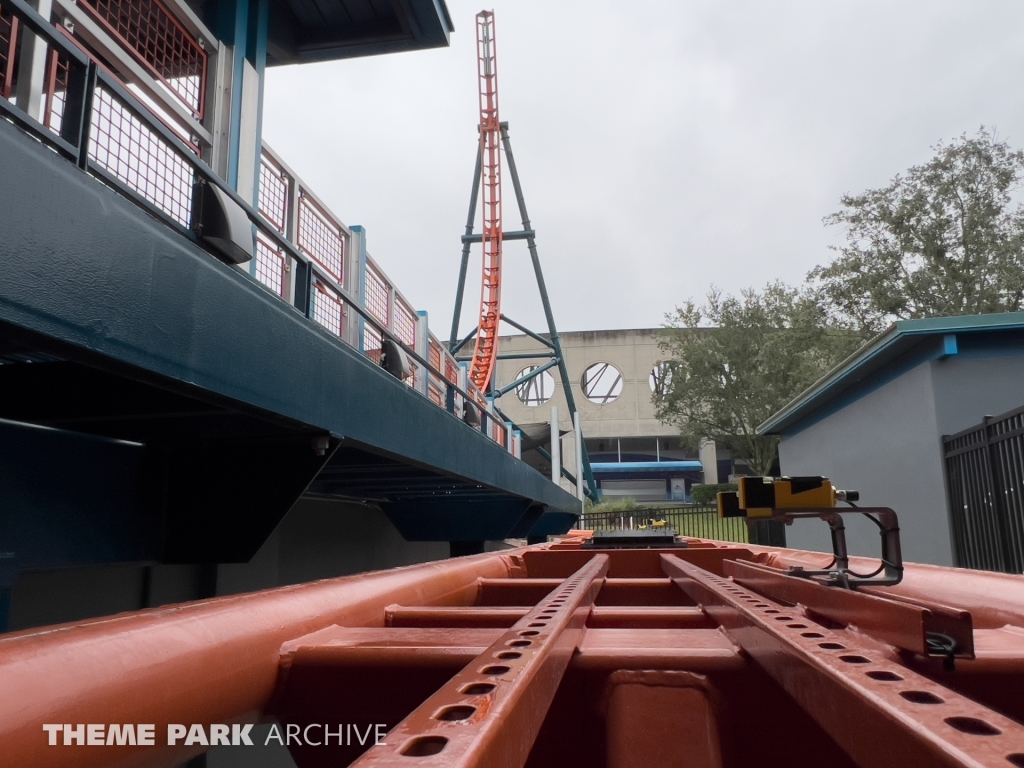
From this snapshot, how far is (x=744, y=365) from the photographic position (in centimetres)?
2644

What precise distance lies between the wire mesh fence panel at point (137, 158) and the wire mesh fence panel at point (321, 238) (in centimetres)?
167

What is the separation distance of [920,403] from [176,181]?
764cm

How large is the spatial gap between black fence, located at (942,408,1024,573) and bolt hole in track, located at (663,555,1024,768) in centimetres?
566

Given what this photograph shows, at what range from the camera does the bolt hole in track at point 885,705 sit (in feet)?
2.52

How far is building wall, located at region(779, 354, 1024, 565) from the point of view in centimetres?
755

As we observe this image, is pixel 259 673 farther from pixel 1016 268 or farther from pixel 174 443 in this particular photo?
pixel 1016 268

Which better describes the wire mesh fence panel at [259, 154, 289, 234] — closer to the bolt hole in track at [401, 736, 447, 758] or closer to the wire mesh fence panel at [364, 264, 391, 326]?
the wire mesh fence panel at [364, 264, 391, 326]

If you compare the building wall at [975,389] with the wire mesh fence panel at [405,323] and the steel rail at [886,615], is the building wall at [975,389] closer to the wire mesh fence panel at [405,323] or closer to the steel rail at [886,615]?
the wire mesh fence panel at [405,323]

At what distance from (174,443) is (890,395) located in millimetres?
8321

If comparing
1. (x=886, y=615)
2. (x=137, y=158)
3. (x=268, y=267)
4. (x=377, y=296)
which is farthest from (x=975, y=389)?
(x=137, y=158)

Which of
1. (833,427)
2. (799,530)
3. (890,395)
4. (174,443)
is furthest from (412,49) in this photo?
(799,530)

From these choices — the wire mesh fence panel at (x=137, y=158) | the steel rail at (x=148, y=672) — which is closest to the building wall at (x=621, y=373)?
the wire mesh fence panel at (x=137, y=158)

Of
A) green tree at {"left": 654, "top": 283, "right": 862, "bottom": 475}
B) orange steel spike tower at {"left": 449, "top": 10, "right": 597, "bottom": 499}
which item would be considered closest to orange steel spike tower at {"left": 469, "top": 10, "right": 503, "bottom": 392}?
orange steel spike tower at {"left": 449, "top": 10, "right": 597, "bottom": 499}

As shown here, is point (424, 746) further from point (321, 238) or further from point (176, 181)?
point (321, 238)
